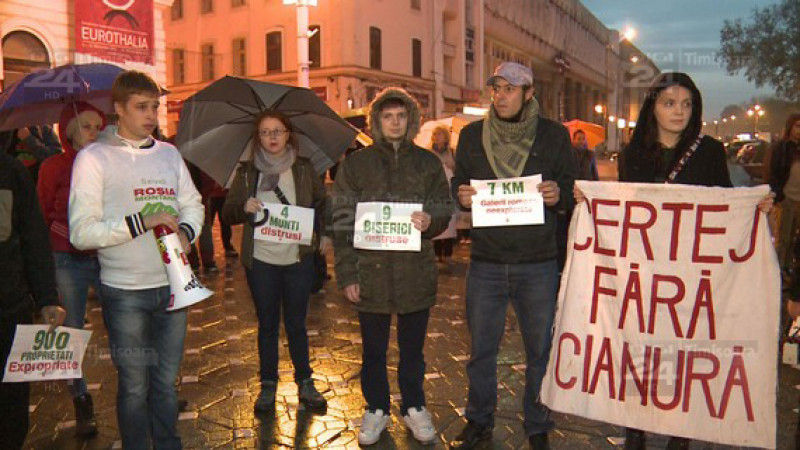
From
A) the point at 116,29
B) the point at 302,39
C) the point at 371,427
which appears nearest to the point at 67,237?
the point at 371,427

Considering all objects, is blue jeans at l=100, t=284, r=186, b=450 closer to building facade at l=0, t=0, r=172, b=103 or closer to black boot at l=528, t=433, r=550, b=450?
black boot at l=528, t=433, r=550, b=450

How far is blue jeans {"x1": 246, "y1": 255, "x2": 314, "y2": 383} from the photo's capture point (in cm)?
448

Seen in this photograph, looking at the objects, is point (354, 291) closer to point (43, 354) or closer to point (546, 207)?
point (546, 207)

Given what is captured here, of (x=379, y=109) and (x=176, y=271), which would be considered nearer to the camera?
(x=176, y=271)

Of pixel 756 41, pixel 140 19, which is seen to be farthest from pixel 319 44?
pixel 756 41

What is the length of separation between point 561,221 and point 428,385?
1.62 meters

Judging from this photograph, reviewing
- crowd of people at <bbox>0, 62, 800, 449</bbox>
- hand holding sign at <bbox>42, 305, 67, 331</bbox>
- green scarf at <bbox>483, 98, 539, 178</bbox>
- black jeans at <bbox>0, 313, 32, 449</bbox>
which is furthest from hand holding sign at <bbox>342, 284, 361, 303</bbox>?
black jeans at <bbox>0, 313, 32, 449</bbox>

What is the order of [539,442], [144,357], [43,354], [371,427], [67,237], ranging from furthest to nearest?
[67,237] → [371,427] → [539,442] → [144,357] → [43,354]

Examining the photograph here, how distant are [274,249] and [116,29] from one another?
1388 centimetres

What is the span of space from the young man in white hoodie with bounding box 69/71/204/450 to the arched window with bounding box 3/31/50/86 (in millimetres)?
13457

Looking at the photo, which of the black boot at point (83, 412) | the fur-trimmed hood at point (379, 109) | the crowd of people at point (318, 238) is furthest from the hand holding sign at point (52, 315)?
the fur-trimmed hood at point (379, 109)

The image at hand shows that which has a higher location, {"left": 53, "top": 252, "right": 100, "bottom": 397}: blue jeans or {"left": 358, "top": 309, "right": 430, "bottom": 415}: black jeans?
{"left": 53, "top": 252, "right": 100, "bottom": 397}: blue jeans

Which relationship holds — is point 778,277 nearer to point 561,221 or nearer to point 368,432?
point 561,221

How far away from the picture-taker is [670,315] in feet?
11.1
